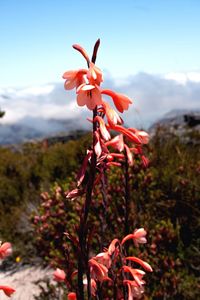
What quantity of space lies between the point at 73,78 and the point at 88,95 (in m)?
0.17

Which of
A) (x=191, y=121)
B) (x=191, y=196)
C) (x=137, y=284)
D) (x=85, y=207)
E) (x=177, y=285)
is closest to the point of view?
(x=85, y=207)

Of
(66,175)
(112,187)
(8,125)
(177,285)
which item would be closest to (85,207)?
(177,285)

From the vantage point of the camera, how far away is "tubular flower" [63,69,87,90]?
68.1 inches

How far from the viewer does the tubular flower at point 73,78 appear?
1729mm

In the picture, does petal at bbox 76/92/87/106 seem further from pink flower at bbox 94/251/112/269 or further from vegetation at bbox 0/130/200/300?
vegetation at bbox 0/130/200/300

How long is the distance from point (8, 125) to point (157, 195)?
104926 millimetres

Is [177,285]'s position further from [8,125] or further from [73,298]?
[8,125]

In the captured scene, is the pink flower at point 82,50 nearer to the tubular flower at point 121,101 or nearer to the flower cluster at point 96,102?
the flower cluster at point 96,102

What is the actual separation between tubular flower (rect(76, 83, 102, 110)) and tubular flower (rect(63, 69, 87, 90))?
0.09 meters

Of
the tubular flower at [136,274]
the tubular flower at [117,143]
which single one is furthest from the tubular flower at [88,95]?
the tubular flower at [136,274]

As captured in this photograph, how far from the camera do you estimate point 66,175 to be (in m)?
7.23

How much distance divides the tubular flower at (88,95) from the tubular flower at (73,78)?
0.09m

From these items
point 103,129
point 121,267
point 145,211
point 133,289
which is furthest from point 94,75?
point 145,211

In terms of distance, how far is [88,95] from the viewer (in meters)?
1.61
